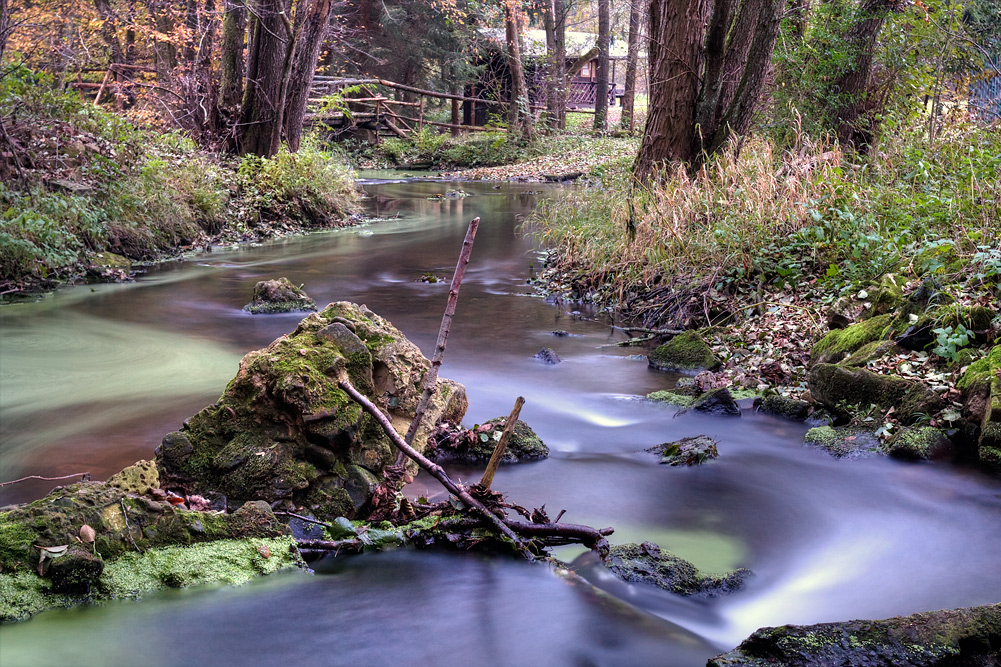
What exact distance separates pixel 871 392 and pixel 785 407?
630mm

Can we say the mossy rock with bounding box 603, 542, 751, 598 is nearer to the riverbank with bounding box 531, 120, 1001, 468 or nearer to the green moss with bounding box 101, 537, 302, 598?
the green moss with bounding box 101, 537, 302, 598

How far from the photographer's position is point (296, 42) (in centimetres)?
1644

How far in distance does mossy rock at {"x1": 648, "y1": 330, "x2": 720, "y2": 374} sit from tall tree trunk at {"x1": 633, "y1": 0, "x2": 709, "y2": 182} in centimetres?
380

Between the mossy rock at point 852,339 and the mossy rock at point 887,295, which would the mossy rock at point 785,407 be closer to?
the mossy rock at point 852,339

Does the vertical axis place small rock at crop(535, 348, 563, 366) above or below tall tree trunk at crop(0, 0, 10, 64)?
below

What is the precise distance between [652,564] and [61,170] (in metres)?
10.7

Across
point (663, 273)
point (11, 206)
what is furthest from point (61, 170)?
point (663, 273)

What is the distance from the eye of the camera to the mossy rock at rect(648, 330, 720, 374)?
7617 mm

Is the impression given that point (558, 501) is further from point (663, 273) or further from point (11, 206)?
point (11, 206)

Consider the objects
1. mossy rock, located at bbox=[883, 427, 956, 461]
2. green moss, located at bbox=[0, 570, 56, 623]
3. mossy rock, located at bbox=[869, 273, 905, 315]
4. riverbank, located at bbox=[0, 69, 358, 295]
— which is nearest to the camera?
green moss, located at bbox=[0, 570, 56, 623]

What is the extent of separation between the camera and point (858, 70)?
13.2 m

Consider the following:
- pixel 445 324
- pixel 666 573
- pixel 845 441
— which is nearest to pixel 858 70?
pixel 845 441

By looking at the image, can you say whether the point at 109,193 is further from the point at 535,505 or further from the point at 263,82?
the point at 535,505

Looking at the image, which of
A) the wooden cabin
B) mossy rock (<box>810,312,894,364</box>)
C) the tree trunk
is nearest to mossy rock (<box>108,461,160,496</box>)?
mossy rock (<box>810,312,894,364</box>)
